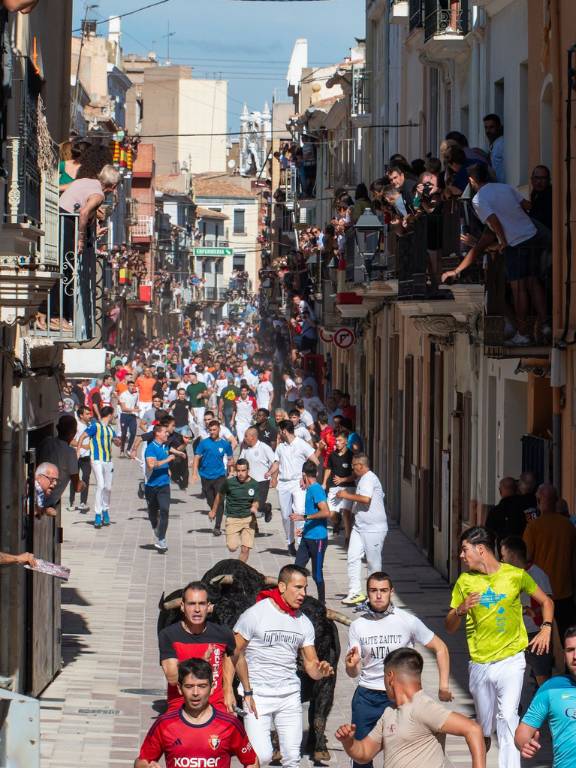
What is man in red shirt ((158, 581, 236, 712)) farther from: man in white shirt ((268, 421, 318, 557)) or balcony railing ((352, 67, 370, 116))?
balcony railing ((352, 67, 370, 116))

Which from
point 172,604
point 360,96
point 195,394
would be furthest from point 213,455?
point 360,96

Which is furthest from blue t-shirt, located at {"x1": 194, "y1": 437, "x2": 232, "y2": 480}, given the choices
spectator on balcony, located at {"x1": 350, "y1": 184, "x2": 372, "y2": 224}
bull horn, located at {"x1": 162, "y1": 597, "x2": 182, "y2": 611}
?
bull horn, located at {"x1": 162, "y1": 597, "x2": 182, "y2": 611}

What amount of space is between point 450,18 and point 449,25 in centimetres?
9

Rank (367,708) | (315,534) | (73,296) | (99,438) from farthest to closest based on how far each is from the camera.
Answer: (99,438), (315,534), (73,296), (367,708)

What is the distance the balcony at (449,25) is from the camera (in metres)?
21.5

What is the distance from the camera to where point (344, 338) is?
3516 centimetres

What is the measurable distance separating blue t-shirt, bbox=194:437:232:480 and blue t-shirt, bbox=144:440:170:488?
2069 millimetres

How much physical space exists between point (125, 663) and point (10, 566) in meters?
3.11

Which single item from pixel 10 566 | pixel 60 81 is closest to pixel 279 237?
pixel 60 81

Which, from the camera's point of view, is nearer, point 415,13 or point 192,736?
point 192,736

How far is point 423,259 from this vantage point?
20141mm

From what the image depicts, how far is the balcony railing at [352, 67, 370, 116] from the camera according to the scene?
122 ft

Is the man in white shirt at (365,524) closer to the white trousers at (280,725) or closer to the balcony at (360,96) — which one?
the white trousers at (280,725)

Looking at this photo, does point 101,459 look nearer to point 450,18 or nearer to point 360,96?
point 450,18
